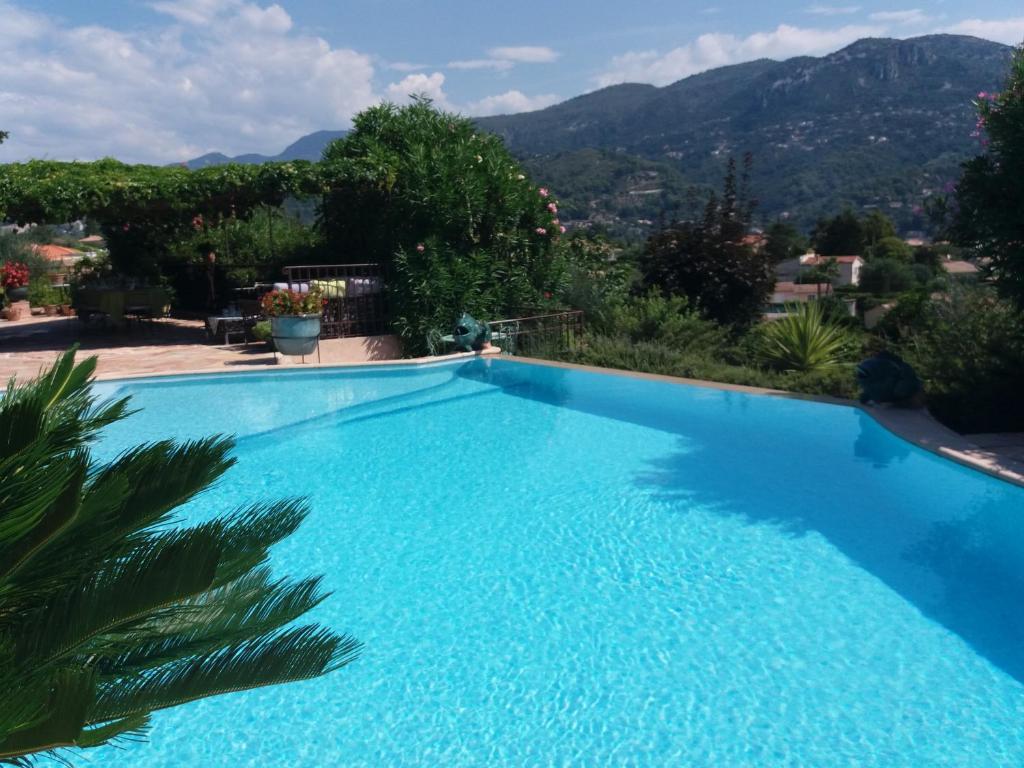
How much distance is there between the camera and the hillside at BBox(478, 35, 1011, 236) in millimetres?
126688

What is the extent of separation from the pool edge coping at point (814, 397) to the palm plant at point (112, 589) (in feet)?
9.73

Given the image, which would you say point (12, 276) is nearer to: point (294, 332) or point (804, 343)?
point (294, 332)

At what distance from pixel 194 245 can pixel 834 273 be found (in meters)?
71.0

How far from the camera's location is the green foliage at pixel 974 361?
7957mm

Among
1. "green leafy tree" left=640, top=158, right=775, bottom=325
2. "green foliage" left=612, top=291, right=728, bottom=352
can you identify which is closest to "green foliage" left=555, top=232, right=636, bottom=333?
"green foliage" left=612, top=291, right=728, bottom=352

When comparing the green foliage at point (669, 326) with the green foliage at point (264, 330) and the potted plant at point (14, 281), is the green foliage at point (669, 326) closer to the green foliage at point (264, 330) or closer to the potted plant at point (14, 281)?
the green foliage at point (264, 330)

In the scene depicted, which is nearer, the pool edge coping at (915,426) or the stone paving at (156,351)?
the pool edge coping at (915,426)

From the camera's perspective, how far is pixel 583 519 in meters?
6.57

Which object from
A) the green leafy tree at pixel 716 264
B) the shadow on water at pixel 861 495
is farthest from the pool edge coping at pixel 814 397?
the green leafy tree at pixel 716 264

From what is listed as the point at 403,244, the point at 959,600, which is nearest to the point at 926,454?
the point at 959,600

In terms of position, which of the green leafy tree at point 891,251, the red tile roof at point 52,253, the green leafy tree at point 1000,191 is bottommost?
the green leafy tree at point 891,251

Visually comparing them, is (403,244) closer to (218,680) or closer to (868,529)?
(868,529)

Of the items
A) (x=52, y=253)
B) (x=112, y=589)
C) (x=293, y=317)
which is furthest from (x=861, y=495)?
(x=52, y=253)

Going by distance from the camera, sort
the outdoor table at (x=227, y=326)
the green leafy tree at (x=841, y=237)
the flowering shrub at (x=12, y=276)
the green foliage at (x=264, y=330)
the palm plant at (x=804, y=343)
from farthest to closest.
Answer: the green leafy tree at (x=841, y=237)
the flowering shrub at (x=12, y=276)
the outdoor table at (x=227, y=326)
the green foliage at (x=264, y=330)
the palm plant at (x=804, y=343)
